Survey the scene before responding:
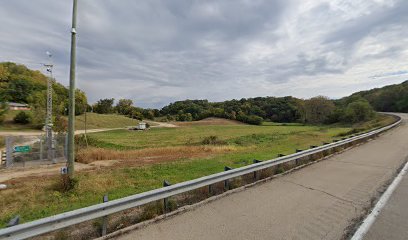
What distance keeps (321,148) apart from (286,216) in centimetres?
725

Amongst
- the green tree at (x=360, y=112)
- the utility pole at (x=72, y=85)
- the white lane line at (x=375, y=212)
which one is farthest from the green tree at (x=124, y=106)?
the white lane line at (x=375, y=212)

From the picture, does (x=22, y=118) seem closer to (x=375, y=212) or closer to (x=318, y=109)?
(x=375, y=212)

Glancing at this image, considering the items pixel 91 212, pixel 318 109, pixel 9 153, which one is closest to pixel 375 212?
pixel 91 212

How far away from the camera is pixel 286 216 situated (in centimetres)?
451

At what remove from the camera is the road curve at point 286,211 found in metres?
3.87

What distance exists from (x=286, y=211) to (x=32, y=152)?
17392mm

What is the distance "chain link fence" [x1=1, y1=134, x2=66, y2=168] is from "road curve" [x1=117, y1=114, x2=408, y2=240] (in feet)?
51.4

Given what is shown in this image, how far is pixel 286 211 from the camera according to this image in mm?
4766

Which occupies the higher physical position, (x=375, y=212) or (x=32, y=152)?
→ (x=375, y=212)

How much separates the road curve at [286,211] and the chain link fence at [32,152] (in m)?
15.7

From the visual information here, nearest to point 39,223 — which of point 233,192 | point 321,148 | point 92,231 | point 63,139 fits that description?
point 92,231

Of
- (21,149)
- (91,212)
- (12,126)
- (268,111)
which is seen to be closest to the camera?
(91,212)

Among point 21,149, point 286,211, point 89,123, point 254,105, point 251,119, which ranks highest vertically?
point 254,105

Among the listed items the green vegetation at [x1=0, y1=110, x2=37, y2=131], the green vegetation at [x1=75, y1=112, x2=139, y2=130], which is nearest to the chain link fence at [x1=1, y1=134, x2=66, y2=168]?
the green vegetation at [x1=0, y1=110, x2=37, y2=131]
